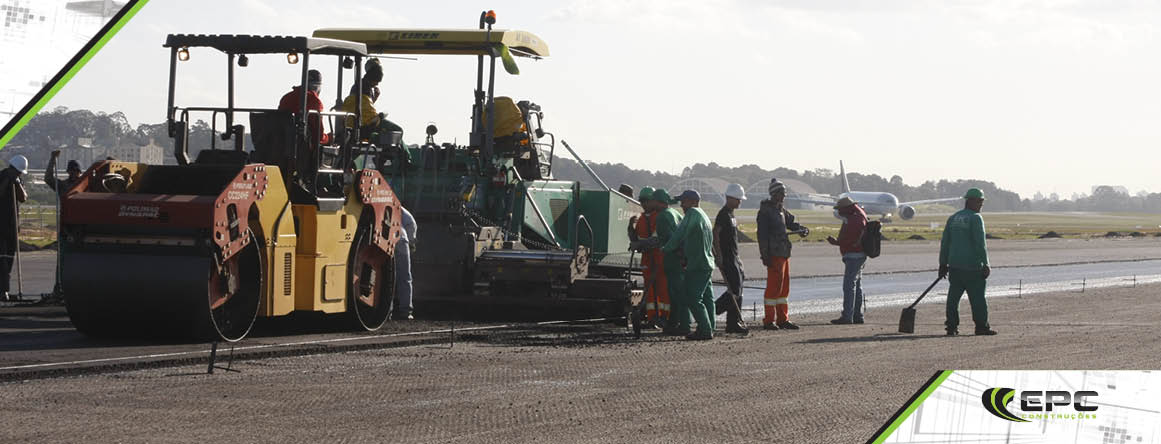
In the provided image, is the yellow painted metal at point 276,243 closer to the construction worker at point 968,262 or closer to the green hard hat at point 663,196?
the green hard hat at point 663,196

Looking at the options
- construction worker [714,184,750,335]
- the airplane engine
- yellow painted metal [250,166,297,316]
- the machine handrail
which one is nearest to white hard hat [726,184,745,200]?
construction worker [714,184,750,335]

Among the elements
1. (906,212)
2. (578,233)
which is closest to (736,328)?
(578,233)

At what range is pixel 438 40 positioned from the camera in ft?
52.4

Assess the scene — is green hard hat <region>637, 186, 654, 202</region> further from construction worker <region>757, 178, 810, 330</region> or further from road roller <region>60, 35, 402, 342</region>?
road roller <region>60, 35, 402, 342</region>

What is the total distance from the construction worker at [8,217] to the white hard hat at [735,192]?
304 inches

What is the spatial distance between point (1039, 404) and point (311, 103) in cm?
807

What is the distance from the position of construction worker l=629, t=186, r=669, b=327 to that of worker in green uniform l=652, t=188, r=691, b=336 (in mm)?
114

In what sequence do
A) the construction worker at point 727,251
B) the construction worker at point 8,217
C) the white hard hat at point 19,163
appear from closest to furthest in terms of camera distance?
the construction worker at point 727,251 → the construction worker at point 8,217 → the white hard hat at point 19,163

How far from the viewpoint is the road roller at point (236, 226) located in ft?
36.6

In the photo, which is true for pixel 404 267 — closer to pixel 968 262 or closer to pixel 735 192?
pixel 735 192

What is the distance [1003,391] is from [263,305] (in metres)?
7.17

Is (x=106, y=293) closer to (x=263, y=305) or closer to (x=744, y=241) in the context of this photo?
(x=263, y=305)

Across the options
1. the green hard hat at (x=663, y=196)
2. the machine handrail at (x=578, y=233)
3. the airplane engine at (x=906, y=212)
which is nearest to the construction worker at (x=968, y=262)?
the green hard hat at (x=663, y=196)

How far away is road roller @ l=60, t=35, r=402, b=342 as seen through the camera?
11.2 meters
